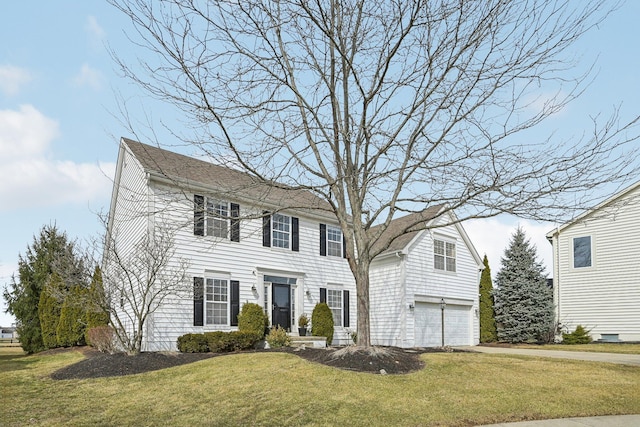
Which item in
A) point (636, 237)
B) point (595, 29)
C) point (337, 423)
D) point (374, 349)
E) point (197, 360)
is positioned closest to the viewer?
point (337, 423)

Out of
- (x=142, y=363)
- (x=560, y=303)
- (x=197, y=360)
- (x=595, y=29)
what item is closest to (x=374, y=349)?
(x=197, y=360)

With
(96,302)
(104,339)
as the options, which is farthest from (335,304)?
(96,302)

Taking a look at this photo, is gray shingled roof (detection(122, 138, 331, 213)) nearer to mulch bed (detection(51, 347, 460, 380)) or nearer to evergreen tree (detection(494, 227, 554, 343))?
mulch bed (detection(51, 347, 460, 380))

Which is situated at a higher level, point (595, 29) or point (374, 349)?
point (595, 29)

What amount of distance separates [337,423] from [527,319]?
63.6 feet

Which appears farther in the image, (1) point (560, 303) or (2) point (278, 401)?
(1) point (560, 303)

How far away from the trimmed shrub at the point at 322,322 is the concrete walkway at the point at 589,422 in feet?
38.1

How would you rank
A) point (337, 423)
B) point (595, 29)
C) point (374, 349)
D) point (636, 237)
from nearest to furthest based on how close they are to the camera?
1. point (337, 423)
2. point (595, 29)
3. point (374, 349)
4. point (636, 237)

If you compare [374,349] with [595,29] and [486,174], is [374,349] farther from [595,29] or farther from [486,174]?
[595,29]

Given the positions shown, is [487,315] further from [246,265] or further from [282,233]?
[246,265]

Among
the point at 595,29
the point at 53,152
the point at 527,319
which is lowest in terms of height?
the point at 527,319

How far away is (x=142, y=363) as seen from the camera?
12391 millimetres

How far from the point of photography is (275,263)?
18750mm

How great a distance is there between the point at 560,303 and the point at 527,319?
1775mm
